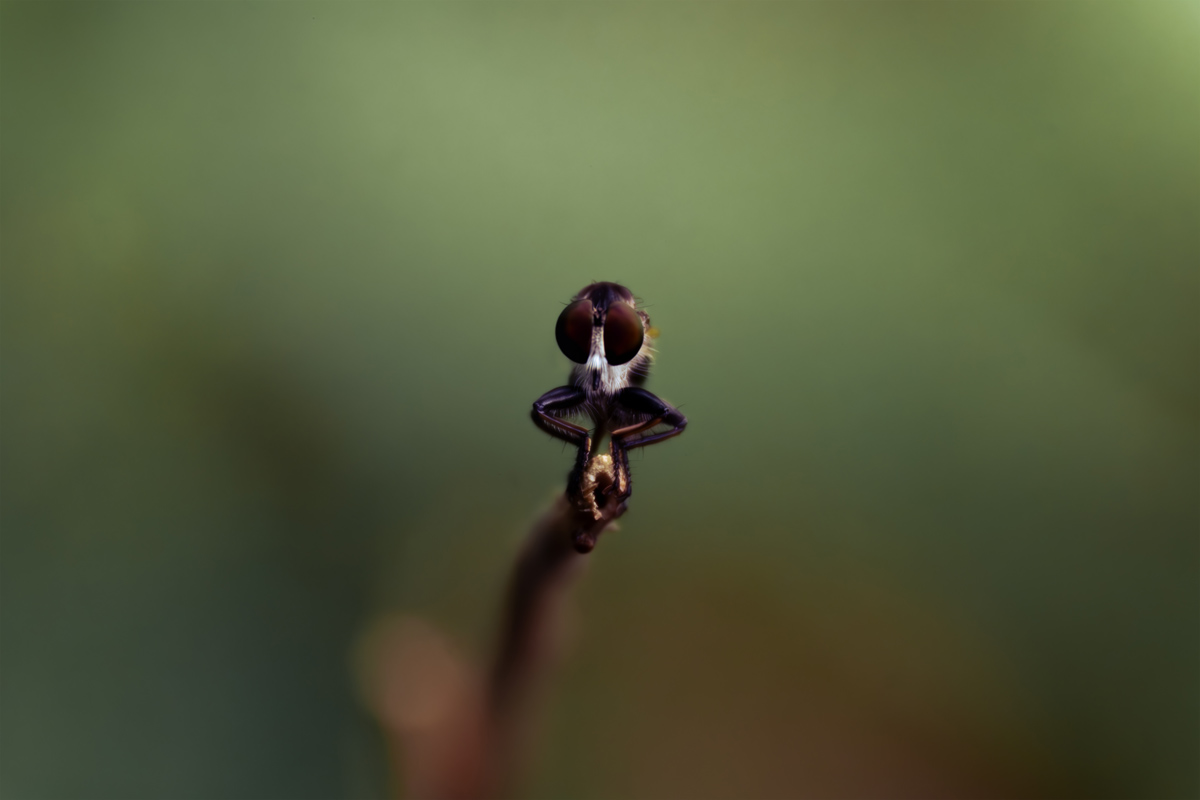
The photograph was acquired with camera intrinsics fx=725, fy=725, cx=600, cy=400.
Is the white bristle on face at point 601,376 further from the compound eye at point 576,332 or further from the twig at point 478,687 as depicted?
the twig at point 478,687

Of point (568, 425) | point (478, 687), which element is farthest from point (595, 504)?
point (478, 687)

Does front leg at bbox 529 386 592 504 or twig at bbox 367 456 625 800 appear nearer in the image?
front leg at bbox 529 386 592 504

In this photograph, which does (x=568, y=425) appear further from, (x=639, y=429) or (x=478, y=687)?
(x=478, y=687)

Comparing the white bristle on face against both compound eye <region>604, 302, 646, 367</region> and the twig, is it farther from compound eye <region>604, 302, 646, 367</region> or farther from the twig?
the twig

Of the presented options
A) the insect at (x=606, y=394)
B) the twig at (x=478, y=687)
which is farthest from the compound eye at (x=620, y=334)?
the twig at (x=478, y=687)

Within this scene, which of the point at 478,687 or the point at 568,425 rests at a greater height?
the point at 568,425

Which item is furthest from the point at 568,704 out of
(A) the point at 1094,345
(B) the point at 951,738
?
(A) the point at 1094,345

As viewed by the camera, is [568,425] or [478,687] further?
[478,687]

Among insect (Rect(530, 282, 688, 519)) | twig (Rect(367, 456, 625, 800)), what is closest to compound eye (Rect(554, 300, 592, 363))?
insect (Rect(530, 282, 688, 519))

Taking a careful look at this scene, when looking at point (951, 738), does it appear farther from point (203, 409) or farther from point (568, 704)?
point (203, 409)
